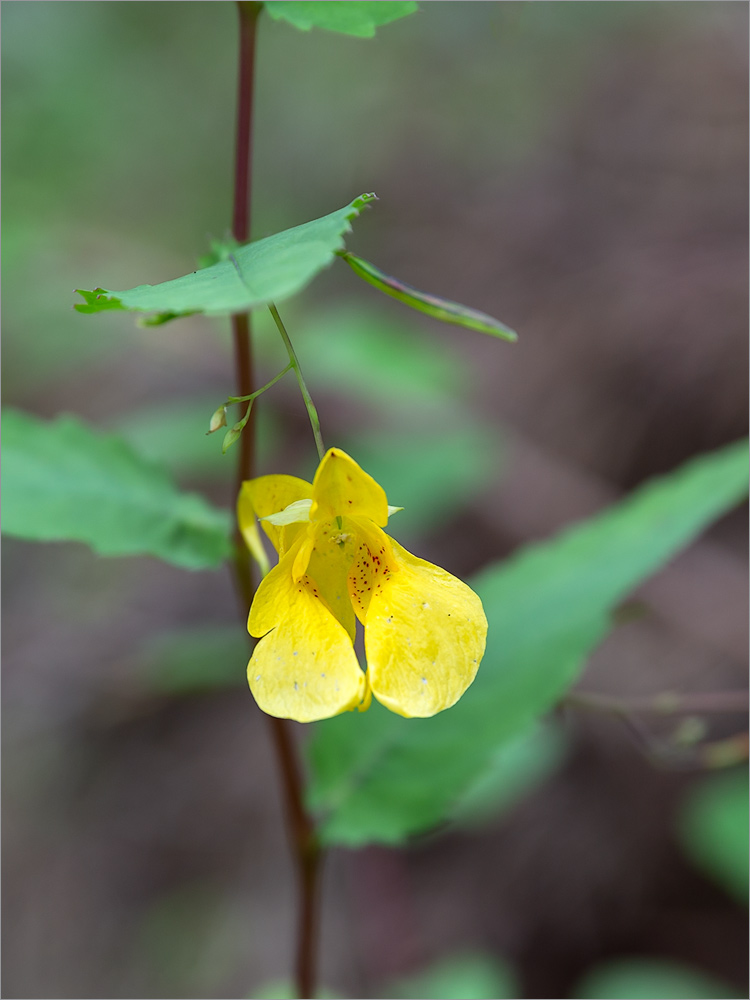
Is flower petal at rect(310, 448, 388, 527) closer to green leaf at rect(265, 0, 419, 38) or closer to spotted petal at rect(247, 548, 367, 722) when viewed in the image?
spotted petal at rect(247, 548, 367, 722)

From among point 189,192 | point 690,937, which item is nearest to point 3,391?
point 189,192

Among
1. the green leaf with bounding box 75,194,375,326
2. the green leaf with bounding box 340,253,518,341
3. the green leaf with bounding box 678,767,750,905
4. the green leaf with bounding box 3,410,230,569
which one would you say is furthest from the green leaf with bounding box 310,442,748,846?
the green leaf with bounding box 678,767,750,905

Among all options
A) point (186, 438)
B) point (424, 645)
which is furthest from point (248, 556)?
point (186, 438)

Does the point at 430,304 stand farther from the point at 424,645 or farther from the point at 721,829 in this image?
the point at 721,829

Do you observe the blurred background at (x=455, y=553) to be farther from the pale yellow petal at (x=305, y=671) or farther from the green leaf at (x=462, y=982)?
the pale yellow petal at (x=305, y=671)

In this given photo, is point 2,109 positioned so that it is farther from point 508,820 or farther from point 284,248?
point 284,248

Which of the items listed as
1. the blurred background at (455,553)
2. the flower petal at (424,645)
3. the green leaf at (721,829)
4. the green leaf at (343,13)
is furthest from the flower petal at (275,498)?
the green leaf at (721,829)

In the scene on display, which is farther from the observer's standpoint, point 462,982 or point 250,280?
point 462,982

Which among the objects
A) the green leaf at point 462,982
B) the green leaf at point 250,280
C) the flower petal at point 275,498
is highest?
the green leaf at point 250,280
